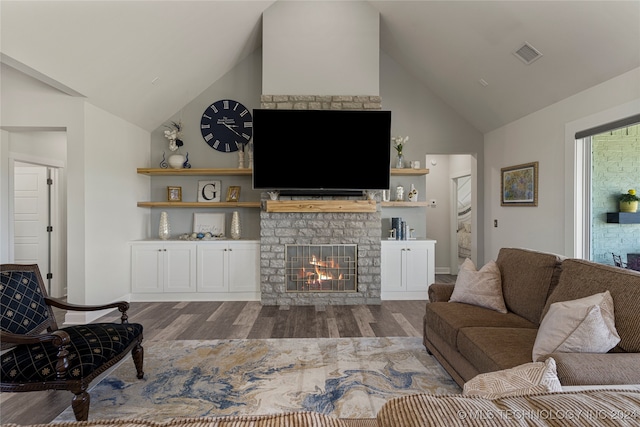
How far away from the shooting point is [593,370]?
131 cm

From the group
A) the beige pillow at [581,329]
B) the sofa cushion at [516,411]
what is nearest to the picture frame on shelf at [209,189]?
the beige pillow at [581,329]

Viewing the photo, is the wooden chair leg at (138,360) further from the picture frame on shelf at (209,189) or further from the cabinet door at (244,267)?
the picture frame on shelf at (209,189)

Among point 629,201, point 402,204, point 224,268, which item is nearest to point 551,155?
Answer: point 629,201

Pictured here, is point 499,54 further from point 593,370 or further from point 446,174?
point 593,370

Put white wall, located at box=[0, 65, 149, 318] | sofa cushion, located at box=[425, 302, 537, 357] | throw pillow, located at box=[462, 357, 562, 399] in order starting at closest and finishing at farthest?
throw pillow, located at box=[462, 357, 562, 399]
sofa cushion, located at box=[425, 302, 537, 357]
white wall, located at box=[0, 65, 149, 318]

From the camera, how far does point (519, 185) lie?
4.36m

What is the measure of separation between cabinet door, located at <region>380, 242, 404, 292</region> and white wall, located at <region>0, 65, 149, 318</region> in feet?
11.4

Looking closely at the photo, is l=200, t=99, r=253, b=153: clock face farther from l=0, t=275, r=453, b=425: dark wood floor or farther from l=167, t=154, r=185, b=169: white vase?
l=0, t=275, r=453, b=425: dark wood floor

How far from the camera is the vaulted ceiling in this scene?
2.63 m

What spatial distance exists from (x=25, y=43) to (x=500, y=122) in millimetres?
5378

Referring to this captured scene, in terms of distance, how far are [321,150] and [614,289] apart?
3.07m

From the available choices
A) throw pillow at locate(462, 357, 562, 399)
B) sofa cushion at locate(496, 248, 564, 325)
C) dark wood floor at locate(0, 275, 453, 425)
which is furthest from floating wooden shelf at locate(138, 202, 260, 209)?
throw pillow at locate(462, 357, 562, 399)

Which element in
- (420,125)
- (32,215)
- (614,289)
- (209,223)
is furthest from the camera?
(420,125)

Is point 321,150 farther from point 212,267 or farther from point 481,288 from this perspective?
point 481,288
